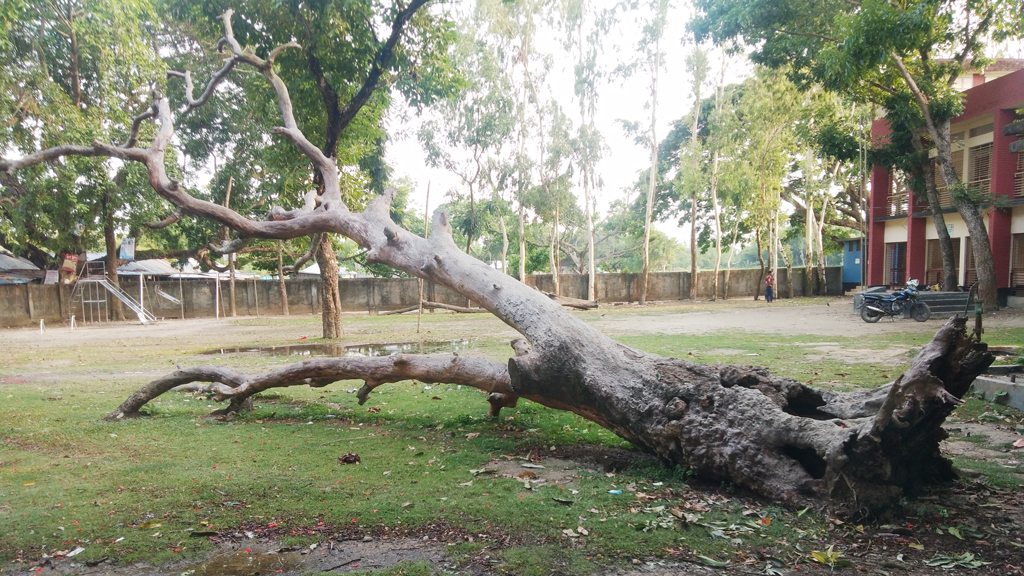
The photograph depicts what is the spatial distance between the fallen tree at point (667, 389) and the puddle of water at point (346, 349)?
5487 mm

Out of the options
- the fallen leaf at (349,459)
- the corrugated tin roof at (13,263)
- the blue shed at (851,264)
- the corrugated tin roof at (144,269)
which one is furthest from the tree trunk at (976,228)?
the corrugated tin roof at (13,263)

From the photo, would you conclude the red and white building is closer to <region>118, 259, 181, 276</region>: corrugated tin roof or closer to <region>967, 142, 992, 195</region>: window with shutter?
<region>967, 142, 992, 195</region>: window with shutter

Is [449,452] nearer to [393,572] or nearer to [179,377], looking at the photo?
[393,572]

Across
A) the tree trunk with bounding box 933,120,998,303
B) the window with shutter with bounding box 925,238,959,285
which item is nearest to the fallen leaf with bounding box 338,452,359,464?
the tree trunk with bounding box 933,120,998,303

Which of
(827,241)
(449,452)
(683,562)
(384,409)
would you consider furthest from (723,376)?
(827,241)

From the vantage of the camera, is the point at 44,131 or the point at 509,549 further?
the point at 44,131

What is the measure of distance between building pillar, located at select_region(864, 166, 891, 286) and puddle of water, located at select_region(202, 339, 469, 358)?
19.2 m

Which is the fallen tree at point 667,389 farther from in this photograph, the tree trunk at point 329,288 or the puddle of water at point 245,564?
the tree trunk at point 329,288

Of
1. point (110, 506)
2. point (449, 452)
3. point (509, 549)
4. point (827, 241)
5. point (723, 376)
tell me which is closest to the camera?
point (509, 549)

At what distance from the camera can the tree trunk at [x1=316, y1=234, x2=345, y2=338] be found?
568 inches

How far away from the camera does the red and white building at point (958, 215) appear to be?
18719mm

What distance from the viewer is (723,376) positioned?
188 inches

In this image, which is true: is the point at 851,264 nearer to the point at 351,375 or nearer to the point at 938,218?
the point at 938,218

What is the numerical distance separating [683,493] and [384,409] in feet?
12.8
